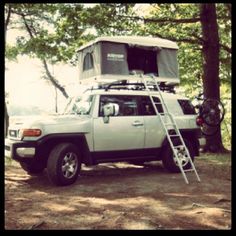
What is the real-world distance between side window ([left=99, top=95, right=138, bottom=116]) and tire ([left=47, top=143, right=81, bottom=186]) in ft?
4.27

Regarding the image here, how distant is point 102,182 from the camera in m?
8.79

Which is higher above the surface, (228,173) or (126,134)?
(126,134)

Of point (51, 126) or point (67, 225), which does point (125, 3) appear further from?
point (67, 225)

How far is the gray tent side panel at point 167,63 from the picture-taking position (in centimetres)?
1104

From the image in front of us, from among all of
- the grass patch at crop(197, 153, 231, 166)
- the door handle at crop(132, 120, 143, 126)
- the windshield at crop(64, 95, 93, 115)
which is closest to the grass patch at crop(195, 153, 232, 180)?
the grass patch at crop(197, 153, 231, 166)

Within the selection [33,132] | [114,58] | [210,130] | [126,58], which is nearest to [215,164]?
[210,130]

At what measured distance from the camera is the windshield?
29.9 feet

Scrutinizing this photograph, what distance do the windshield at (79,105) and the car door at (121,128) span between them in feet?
1.08

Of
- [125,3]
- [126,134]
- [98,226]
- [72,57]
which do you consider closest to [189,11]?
[125,3]

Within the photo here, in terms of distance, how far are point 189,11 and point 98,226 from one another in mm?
15811

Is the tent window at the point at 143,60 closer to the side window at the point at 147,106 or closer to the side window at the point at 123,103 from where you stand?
the side window at the point at 147,106

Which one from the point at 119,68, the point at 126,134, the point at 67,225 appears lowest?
the point at 67,225

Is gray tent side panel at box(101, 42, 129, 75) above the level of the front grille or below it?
above

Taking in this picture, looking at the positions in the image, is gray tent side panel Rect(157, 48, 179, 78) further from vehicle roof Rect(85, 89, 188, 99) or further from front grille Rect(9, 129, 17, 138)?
front grille Rect(9, 129, 17, 138)
